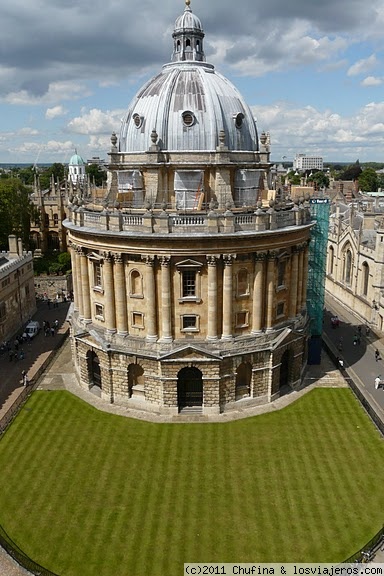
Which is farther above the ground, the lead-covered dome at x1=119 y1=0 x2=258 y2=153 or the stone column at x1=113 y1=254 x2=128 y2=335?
the lead-covered dome at x1=119 y1=0 x2=258 y2=153

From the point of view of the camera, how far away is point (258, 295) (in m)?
35.5

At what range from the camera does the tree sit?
7512cm

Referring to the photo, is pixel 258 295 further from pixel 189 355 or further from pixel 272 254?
pixel 189 355

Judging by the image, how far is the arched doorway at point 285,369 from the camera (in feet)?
129

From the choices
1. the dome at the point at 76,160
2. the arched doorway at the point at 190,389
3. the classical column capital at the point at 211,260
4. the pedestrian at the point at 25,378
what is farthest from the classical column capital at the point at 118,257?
the dome at the point at 76,160

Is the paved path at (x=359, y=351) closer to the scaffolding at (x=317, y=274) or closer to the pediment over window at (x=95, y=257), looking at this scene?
the scaffolding at (x=317, y=274)

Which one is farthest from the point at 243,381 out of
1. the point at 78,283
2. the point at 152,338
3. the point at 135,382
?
the point at 78,283

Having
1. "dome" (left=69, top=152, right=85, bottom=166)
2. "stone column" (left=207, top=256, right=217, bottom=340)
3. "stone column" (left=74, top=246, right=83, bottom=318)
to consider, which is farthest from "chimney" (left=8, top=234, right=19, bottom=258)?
"dome" (left=69, top=152, right=85, bottom=166)

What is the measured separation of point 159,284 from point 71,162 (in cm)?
11718

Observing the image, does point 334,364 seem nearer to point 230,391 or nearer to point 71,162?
point 230,391

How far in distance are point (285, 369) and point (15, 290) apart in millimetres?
33472

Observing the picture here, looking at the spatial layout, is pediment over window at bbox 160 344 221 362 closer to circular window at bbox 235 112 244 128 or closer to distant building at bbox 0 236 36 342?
circular window at bbox 235 112 244 128

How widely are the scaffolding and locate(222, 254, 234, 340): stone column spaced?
485 inches

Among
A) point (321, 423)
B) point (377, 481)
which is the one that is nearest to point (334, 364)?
point (321, 423)
